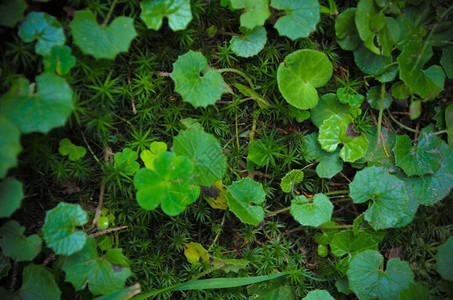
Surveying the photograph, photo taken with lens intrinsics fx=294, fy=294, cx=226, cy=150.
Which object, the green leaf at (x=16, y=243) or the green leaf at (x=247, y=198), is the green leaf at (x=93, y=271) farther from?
the green leaf at (x=247, y=198)

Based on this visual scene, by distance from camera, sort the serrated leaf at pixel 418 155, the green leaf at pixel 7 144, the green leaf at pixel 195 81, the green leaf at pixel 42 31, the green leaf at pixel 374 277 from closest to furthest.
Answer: the green leaf at pixel 7 144
the green leaf at pixel 42 31
the green leaf at pixel 195 81
the green leaf at pixel 374 277
the serrated leaf at pixel 418 155

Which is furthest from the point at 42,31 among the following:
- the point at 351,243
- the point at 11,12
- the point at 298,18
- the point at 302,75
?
the point at 351,243

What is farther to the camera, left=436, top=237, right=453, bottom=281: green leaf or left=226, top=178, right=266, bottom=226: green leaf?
left=436, top=237, right=453, bottom=281: green leaf

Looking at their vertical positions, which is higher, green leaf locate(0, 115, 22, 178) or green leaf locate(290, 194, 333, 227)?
green leaf locate(0, 115, 22, 178)

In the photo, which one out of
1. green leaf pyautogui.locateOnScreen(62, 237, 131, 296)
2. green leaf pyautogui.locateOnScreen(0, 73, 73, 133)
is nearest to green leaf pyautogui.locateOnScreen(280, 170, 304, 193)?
green leaf pyautogui.locateOnScreen(62, 237, 131, 296)

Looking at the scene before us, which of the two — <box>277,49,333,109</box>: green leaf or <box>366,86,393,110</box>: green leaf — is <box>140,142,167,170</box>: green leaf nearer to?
<box>277,49,333,109</box>: green leaf

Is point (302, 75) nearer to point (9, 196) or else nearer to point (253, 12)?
point (253, 12)

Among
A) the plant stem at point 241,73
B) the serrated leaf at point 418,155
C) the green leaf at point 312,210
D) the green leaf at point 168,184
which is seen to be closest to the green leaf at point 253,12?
the plant stem at point 241,73

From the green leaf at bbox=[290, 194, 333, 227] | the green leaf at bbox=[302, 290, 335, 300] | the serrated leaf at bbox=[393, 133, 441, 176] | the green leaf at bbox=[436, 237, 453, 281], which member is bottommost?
the green leaf at bbox=[302, 290, 335, 300]
